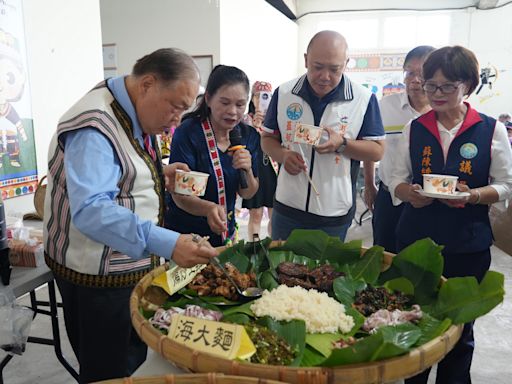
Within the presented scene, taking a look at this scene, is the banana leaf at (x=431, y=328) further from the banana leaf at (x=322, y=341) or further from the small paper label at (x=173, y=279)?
the small paper label at (x=173, y=279)

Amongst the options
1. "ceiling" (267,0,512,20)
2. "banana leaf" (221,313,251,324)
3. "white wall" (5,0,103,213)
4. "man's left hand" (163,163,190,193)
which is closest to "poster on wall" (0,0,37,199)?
"white wall" (5,0,103,213)

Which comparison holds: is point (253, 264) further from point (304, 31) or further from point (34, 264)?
point (304, 31)

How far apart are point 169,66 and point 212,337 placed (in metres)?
0.76

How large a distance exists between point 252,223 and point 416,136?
2.65m

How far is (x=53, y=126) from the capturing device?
9.66ft

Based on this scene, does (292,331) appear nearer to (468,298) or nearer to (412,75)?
(468,298)

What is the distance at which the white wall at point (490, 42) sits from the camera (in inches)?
361

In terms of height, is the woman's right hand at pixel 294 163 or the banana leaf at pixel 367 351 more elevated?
the woman's right hand at pixel 294 163

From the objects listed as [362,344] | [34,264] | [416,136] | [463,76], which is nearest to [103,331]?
[34,264]

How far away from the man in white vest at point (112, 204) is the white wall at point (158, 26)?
4.39 m

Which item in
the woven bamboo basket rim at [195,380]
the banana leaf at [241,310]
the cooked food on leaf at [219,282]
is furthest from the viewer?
the cooked food on leaf at [219,282]

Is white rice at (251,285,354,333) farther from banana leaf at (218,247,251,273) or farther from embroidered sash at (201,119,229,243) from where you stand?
embroidered sash at (201,119,229,243)

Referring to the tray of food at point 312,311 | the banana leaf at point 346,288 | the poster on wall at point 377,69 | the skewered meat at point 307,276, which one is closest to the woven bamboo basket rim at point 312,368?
the tray of food at point 312,311

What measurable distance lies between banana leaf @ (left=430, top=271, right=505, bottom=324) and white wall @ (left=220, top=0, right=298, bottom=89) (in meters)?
4.95
